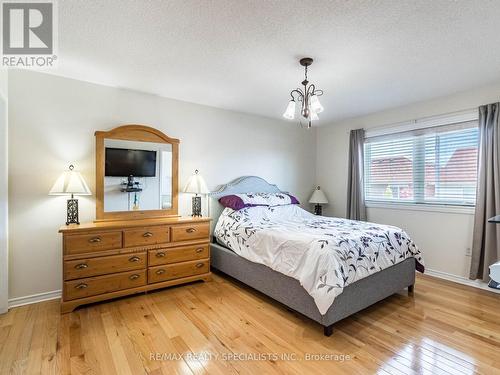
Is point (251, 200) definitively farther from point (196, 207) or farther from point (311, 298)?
point (311, 298)

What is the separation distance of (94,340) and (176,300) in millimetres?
825

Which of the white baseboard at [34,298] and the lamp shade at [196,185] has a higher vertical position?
the lamp shade at [196,185]

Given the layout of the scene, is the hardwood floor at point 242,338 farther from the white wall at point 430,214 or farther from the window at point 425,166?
the window at point 425,166

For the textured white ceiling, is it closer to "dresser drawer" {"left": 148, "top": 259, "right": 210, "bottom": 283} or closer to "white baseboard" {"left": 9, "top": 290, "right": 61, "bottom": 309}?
"dresser drawer" {"left": 148, "top": 259, "right": 210, "bottom": 283}

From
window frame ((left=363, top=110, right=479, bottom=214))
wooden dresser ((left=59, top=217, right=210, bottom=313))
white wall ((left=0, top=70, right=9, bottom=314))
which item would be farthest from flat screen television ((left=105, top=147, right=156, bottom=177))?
window frame ((left=363, top=110, right=479, bottom=214))

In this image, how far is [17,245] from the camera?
2529mm

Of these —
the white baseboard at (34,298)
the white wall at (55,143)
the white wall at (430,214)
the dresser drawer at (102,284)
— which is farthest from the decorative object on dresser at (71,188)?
the white wall at (430,214)

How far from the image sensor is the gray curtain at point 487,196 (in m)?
2.85

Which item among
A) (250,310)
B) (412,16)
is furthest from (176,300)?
(412,16)

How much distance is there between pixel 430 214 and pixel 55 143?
4592mm

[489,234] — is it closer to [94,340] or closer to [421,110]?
[421,110]

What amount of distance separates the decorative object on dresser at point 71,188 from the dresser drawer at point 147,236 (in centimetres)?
56

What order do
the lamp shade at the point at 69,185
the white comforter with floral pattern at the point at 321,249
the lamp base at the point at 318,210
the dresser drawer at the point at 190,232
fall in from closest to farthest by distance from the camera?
the white comforter with floral pattern at the point at 321,249, the lamp shade at the point at 69,185, the dresser drawer at the point at 190,232, the lamp base at the point at 318,210

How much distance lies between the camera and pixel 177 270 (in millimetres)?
2951
